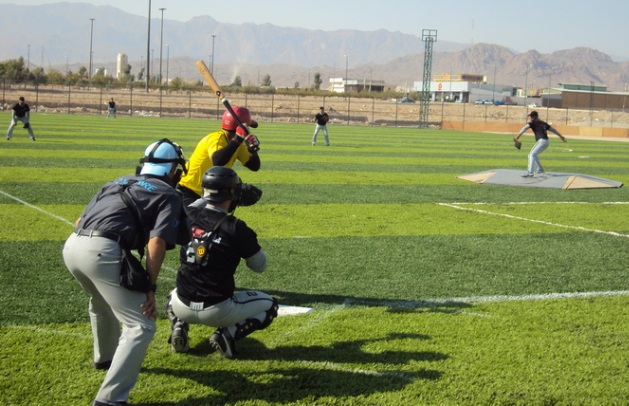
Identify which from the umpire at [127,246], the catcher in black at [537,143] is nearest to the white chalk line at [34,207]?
the umpire at [127,246]

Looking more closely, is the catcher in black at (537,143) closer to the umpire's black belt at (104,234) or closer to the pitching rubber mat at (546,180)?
the pitching rubber mat at (546,180)

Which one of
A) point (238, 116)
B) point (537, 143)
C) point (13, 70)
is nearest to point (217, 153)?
point (238, 116)

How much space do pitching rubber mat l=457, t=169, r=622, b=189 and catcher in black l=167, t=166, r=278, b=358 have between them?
50.1 feet

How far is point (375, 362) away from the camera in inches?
247

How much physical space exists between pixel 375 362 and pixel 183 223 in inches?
82.1

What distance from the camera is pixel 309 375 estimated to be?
19.6 feet

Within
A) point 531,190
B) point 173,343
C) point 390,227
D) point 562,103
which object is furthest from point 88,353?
point 562,103

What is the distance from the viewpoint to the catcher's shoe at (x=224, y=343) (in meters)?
6.25

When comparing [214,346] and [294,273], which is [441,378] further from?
[294,273]

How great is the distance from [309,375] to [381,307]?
2105 millimetres

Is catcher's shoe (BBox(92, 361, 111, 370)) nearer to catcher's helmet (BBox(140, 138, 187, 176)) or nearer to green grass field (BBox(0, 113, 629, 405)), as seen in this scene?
green grass field (BBox(0, 113, 629, 405))

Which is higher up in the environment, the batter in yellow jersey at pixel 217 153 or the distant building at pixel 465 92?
the distant building at pixel 465 92

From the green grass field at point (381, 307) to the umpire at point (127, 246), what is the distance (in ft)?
1.98

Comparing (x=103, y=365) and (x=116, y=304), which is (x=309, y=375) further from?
(x=116, y=304)
